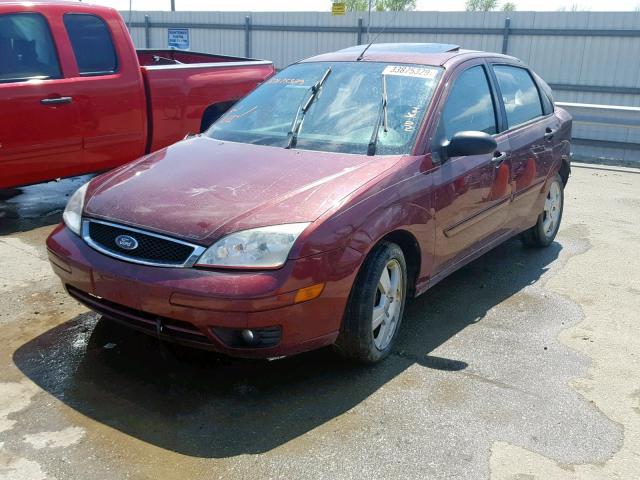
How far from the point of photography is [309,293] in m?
3.03

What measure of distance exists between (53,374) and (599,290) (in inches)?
152

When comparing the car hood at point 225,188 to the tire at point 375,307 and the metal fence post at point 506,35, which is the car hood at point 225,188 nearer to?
the tire at point 375,307

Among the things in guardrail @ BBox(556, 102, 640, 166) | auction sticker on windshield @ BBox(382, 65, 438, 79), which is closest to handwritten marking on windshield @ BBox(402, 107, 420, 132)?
auction sticker on windshield @ BBox(382, 65, 438, 79)

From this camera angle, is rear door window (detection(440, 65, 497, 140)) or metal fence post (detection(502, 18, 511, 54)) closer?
rear door window (detection(440, 65, 497, 140))

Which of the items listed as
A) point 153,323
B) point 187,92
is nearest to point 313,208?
point 153,323

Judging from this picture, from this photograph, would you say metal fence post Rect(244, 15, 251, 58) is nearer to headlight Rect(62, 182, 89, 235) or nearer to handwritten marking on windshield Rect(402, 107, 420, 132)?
handwritten marking on windshield Rect(402, 107, 420, 132)

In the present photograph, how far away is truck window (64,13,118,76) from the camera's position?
235 inches

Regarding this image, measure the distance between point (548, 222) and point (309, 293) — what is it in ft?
11.8

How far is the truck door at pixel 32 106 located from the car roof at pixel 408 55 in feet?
7.99

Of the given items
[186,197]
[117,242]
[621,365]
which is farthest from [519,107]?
[117,242]

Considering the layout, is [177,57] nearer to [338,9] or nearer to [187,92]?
[187,92]

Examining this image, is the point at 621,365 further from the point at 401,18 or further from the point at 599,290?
the point at 401,18

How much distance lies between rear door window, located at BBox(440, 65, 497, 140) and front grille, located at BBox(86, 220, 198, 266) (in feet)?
6.00

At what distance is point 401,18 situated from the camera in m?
15.4
